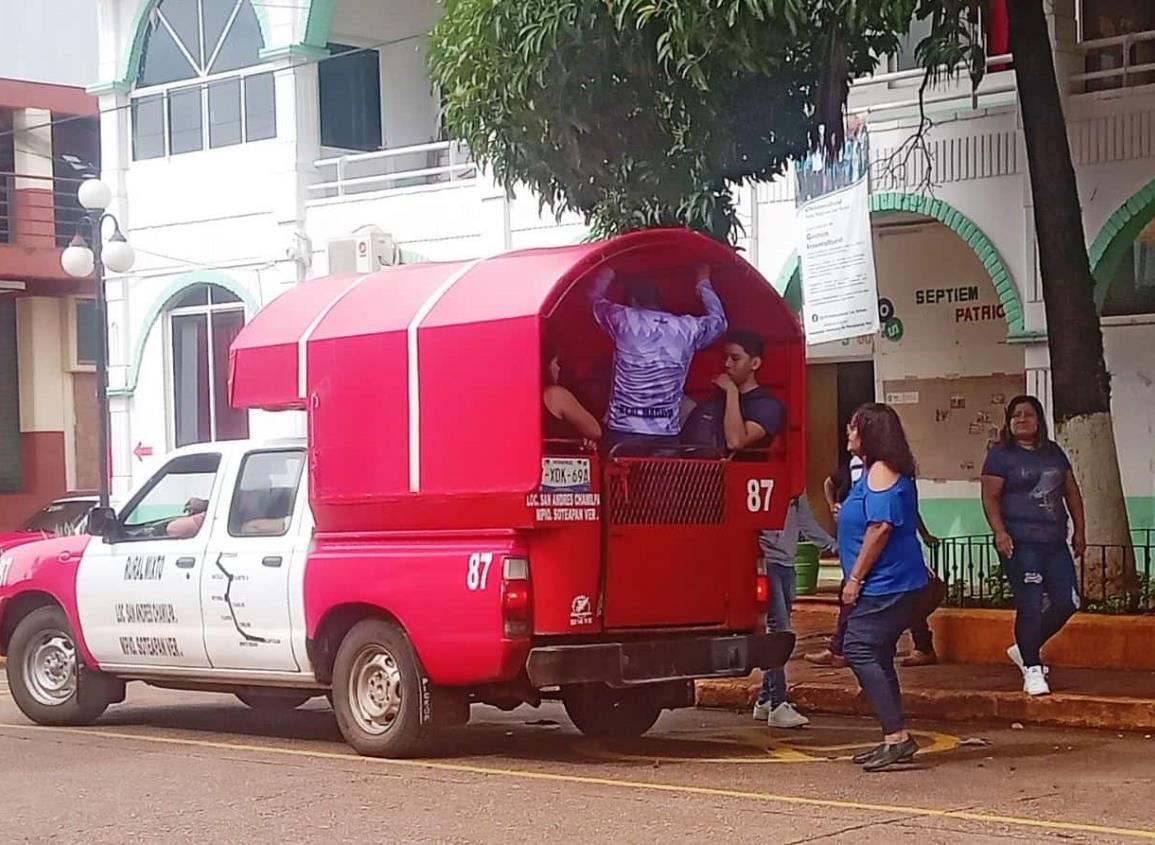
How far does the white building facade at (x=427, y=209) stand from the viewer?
54.4 ft

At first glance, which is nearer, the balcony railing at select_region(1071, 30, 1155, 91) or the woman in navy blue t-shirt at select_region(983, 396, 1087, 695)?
the woman in navy blue t-shirt at select_region(983, 396, 1087, 695)

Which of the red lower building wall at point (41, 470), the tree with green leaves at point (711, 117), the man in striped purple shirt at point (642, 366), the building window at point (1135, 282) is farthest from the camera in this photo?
the red lower building wall at point (41, 470)

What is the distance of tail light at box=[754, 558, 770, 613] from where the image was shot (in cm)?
1051

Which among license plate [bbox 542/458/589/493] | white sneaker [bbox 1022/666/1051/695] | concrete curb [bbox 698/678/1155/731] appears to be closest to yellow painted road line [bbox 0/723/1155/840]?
license plate [bbox 542/458/589/493]

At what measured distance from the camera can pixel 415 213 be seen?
21734 mm

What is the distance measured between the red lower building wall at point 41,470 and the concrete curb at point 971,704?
66.3 ft

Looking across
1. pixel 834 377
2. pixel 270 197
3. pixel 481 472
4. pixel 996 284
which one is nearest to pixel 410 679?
pixel 481 472

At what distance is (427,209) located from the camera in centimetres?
2166

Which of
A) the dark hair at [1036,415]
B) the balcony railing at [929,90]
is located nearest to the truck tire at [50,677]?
the dark hair at [1036,415]

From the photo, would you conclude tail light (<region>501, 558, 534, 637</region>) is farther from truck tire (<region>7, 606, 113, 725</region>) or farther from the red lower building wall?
the red lower building wall

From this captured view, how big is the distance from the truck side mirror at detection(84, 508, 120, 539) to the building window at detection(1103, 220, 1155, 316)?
9034mm

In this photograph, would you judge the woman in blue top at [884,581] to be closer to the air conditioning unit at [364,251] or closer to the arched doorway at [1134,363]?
the arched doorway at [1134,363]

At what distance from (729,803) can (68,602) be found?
198 inches

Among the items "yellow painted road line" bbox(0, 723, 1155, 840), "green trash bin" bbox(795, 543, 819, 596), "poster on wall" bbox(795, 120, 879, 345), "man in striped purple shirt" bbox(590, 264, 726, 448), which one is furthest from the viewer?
"green trash bin" bbox(795, 543, 819, 596)
